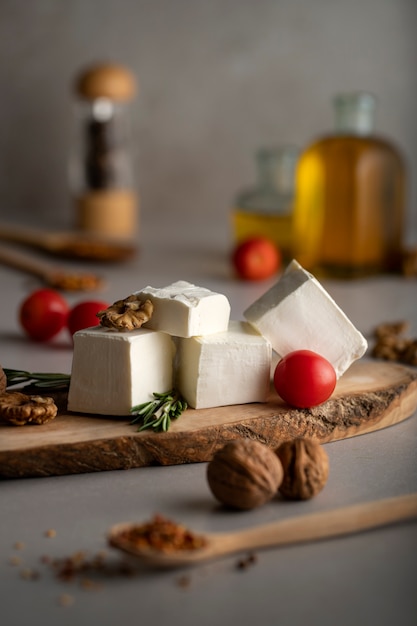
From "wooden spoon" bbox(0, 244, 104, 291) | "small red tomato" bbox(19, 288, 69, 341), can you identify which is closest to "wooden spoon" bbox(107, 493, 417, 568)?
"small red tomato" bbox(19, 288, 69, 341)

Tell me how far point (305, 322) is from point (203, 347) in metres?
0.18

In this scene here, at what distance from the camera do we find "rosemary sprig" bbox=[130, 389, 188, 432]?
46.1 inches

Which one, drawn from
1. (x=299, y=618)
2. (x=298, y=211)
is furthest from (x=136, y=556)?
(x=298, y=211)

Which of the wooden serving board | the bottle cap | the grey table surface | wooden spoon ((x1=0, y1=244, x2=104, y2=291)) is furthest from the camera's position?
the bottle cap

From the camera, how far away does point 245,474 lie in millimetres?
1014

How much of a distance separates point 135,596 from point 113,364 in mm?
395

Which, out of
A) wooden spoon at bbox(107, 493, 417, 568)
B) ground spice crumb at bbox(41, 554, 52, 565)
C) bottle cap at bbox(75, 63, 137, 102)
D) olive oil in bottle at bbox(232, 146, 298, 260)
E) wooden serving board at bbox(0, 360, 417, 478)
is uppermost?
bottle cap at bbox(75, 63, 137, 102)

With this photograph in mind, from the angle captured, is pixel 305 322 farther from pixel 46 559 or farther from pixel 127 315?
pixel 46 559

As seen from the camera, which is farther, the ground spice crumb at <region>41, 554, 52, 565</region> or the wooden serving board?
the wooden serving board

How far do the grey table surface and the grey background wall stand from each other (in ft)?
6.13

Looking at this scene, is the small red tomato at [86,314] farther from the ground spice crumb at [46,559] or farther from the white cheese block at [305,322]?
the ground spice crumb at [46,559]

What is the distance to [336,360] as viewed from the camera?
1.32 meters

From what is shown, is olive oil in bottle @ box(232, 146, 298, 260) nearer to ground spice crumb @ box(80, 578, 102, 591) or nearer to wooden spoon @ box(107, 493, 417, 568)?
wooden spoon @ box(107, 493, 417, 568)

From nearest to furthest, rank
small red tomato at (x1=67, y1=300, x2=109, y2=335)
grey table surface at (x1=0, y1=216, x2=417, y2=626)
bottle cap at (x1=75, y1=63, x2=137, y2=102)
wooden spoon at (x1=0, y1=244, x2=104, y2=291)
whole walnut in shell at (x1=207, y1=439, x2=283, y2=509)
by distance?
1. grey table surface at (x1=0, y1=216, x2=417, y2=626)
2. whole walnut in shell at (x1=207, y1=439, x2=283, y2=509)
3. small red tomato at (x1=67, y1=300, x2=109, y2=335)
4. wooden spoon at (x1=0, y1=244, x2=104, y2=291)
5. bottle cap at (x1=75, y1=63, x2=137, y2=102)
